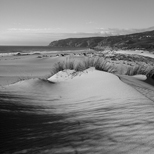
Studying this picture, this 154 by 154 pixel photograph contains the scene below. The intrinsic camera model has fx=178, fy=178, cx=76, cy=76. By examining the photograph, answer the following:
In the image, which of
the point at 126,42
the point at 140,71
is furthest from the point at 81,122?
the point at 126,42

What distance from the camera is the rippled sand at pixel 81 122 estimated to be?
131 centimetres

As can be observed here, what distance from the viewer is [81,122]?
189cm

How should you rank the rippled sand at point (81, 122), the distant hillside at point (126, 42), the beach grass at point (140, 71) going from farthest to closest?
the distant hillside at point (126, 42)
the beach grass at point (140, 71)
the rippled sand at point (81, 122)

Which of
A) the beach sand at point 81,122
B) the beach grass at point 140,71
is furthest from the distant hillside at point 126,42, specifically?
the beach sand at point 81,122

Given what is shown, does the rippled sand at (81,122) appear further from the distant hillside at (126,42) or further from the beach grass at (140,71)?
the distant hillside at (126,42)

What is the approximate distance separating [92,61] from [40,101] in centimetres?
396

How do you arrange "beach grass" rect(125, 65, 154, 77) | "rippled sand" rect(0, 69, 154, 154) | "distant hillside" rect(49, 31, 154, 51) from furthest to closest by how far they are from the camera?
"distant hillside" rect(49, 31, 154, 51), "beach grass" rect(125, 65, 154, 77), "rippled sand" rect(0, 69, 154, 154)

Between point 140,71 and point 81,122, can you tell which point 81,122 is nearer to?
point 81,122

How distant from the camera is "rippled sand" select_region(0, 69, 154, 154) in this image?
51.7 inches

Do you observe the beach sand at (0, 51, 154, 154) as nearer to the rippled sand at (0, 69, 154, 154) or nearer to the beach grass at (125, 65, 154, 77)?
the rippled sand at (0, 69, 154, 154)

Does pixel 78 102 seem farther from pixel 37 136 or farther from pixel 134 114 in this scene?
pixel 37 136

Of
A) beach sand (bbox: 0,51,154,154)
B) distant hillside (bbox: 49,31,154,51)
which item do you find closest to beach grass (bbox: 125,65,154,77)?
beach sand (bbox: 0,51,154,154)

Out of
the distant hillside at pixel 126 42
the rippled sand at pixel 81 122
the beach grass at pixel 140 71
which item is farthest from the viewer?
the distant hillside at pixel 126 42

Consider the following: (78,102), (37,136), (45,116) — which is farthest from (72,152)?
(78,102)
